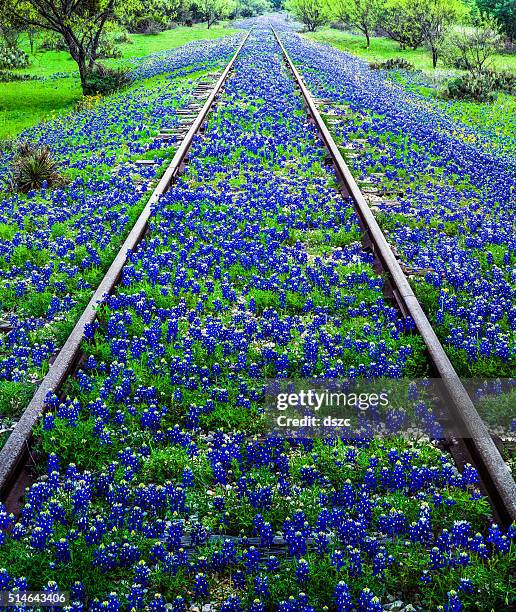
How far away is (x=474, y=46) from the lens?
21.9 metres

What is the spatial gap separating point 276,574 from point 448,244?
5206 millimetres

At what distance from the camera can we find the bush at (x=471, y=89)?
18.6 meters

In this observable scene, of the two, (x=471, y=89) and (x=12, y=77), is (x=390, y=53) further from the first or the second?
(x=12, y=77)

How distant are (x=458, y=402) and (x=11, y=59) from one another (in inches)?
1234

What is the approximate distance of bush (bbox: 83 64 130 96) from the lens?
20.2 metres

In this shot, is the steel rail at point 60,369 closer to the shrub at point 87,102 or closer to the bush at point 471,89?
the shrub at point 87,102

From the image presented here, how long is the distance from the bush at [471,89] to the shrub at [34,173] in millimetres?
13114

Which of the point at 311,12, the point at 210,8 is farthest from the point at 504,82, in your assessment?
the point at 210,8

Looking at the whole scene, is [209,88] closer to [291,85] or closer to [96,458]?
[291,85]

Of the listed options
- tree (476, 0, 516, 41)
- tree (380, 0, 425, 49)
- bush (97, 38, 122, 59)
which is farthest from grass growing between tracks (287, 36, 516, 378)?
tree (476, 0, 516, 41)

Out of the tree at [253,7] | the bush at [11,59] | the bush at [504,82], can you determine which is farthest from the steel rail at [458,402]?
the tree at [253,7]

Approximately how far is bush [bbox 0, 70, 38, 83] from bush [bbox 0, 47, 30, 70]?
2.19 meters

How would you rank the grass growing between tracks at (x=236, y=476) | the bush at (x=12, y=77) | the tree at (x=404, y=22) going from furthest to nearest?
1. the tree at (x=404, y=22)
2. the bush at (x=12, y=77)
3. the grass growing between tracks at (x=236, y=476)

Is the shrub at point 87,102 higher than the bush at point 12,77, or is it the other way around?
the bush at point 12,77
